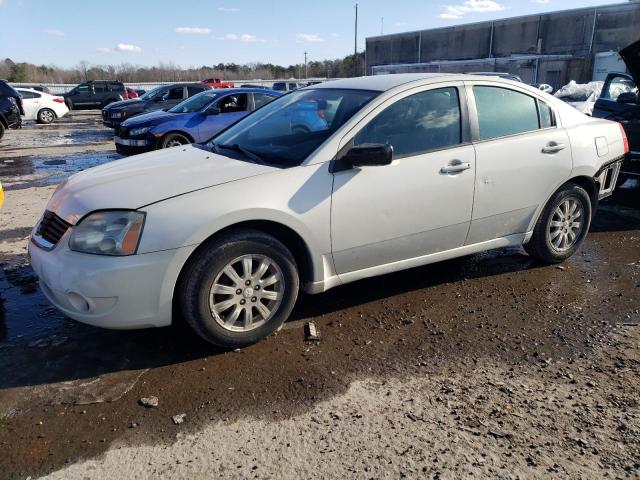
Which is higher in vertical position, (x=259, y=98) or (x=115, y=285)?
(x=259, y=98)

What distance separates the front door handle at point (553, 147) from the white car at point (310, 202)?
Result: 0.04 ft

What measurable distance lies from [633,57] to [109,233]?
7.36m

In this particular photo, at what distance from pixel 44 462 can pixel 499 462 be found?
2131 mm

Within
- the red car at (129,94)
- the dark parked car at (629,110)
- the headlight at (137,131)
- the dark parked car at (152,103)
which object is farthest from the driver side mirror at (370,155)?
the red car at (129,94)

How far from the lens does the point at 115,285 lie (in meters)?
2.98

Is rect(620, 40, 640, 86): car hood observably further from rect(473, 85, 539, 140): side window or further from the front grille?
the front grille

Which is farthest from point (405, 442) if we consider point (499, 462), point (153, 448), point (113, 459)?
point (113, 459)

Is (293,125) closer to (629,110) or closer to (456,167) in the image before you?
(456,167)

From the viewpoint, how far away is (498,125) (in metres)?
4.23

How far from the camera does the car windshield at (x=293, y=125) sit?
3.68m

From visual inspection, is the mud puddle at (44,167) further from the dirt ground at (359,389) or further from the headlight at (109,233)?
the headlight at (109,233)

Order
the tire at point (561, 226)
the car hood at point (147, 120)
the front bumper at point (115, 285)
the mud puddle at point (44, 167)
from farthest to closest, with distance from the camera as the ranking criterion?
the car hood at point (147, 120) → the mud puddle at point (44, 167) → the tire at point (561, 226) → the front bumper at point (115, 285)

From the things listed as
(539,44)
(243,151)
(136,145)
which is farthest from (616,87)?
(539,44)

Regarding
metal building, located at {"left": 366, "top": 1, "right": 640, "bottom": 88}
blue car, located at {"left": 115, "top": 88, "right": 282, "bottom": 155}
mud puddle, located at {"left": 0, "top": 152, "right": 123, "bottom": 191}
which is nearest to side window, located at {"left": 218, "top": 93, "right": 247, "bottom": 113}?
blue car, located at {"left": 115, "top": 88, "right": 282, "bottom": 155}
